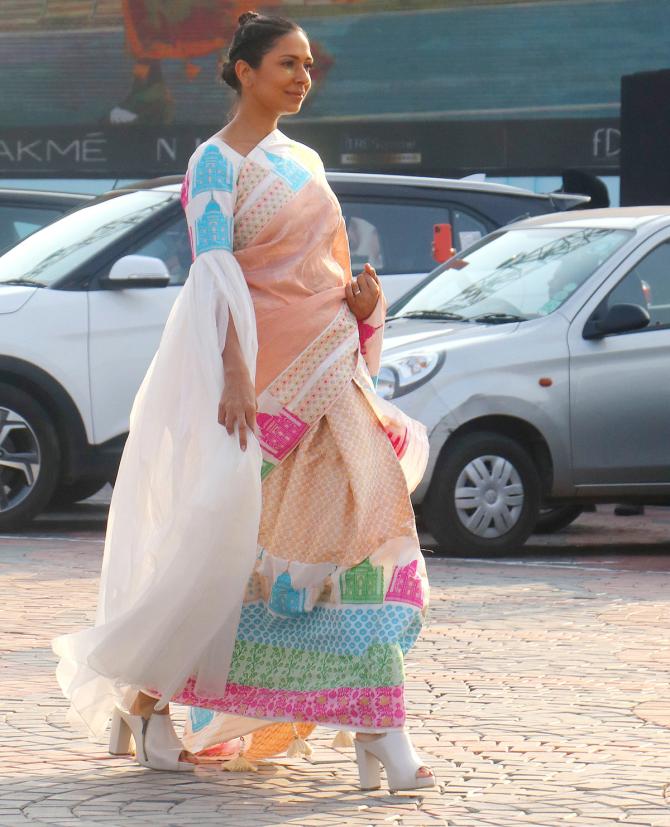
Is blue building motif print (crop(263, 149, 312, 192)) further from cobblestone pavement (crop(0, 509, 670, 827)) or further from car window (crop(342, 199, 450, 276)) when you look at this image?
car window (crop(342, 199, 450, 276))

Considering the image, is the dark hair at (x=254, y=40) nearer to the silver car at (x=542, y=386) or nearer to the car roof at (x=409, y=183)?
the silver car at (x=542, y=386)

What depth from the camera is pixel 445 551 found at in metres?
10.0

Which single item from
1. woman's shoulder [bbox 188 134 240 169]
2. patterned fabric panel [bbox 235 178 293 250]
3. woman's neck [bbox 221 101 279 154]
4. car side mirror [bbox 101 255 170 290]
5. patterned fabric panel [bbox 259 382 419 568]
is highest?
car side mirror [bbox 101 255 170 290]

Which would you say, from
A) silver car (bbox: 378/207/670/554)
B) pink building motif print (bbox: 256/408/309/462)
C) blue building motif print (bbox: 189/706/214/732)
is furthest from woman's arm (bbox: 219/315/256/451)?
silver car (bbox: 378/207/670/554)

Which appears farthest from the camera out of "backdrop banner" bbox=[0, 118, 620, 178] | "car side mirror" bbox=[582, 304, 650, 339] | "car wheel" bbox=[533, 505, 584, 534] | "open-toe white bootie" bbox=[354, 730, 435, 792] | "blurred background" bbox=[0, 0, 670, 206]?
"blurred background" bbox=[0, 0, 670, 206]

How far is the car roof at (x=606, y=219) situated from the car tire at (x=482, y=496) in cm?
142

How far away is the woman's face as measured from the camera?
4.99m

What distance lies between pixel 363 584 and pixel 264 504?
1.06 feet

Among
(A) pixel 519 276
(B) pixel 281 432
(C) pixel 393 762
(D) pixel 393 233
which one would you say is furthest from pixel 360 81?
(C) pixel 393 762

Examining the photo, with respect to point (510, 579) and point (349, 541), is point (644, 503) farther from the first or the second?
point (349, 541)

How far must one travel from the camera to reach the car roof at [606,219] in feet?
34.9

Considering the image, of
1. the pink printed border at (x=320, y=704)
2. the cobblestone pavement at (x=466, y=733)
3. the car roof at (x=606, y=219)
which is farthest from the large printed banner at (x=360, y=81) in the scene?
the pink printed border at (x=320, y=704)

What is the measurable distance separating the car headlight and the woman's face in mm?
4881

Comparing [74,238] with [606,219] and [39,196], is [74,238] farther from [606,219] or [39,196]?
[606,219]
